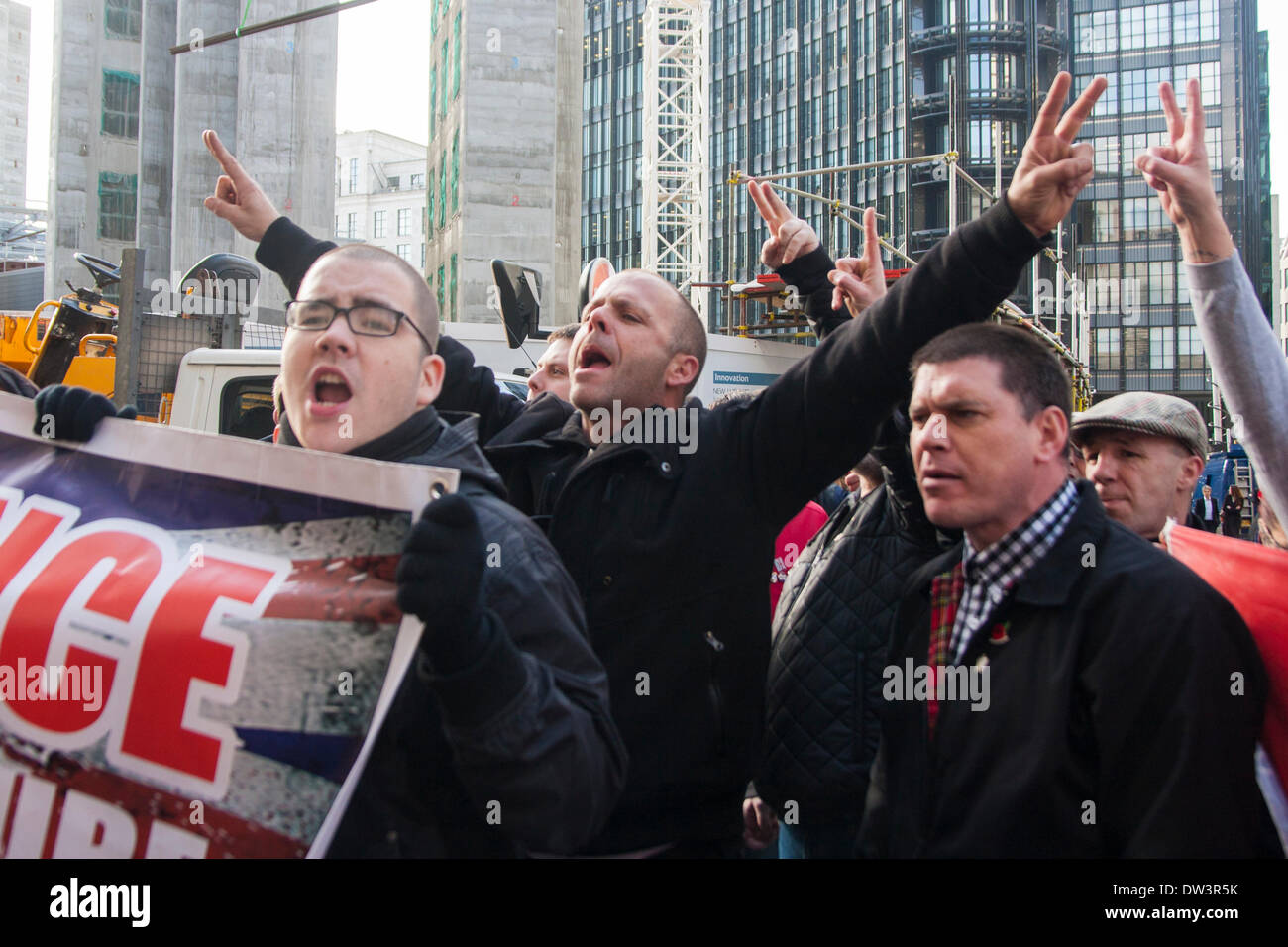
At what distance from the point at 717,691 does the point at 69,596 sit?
142 cm

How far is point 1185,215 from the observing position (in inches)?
93.7

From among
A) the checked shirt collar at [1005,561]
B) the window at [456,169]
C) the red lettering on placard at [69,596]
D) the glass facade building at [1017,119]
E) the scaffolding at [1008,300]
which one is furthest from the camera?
the glass facade building at [1017,119]

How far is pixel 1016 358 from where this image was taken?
90.3 inches

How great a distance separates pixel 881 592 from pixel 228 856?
1.86m

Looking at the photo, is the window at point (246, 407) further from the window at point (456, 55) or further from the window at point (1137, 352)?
the window at point (1137, 352)

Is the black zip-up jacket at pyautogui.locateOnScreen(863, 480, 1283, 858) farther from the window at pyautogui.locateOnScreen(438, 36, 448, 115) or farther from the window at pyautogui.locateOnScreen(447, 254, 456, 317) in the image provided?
the window at pyautogui.locateOnScreen(438, 36, 448, 115)

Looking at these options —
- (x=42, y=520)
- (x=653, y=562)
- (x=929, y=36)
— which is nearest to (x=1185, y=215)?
(x=653, y=562)

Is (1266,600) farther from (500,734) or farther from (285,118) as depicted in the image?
(285,118)

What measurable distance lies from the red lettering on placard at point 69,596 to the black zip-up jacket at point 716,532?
3.14ft

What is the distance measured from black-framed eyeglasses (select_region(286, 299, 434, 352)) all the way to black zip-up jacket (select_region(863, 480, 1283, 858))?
141 centimetres

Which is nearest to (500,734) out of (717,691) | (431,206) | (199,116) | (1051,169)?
(717,691)

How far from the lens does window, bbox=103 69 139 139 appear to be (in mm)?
36562

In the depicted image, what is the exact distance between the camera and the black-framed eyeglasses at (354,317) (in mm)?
2189

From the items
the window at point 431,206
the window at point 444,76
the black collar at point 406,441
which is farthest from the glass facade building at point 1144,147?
the black collar at point 406,441
